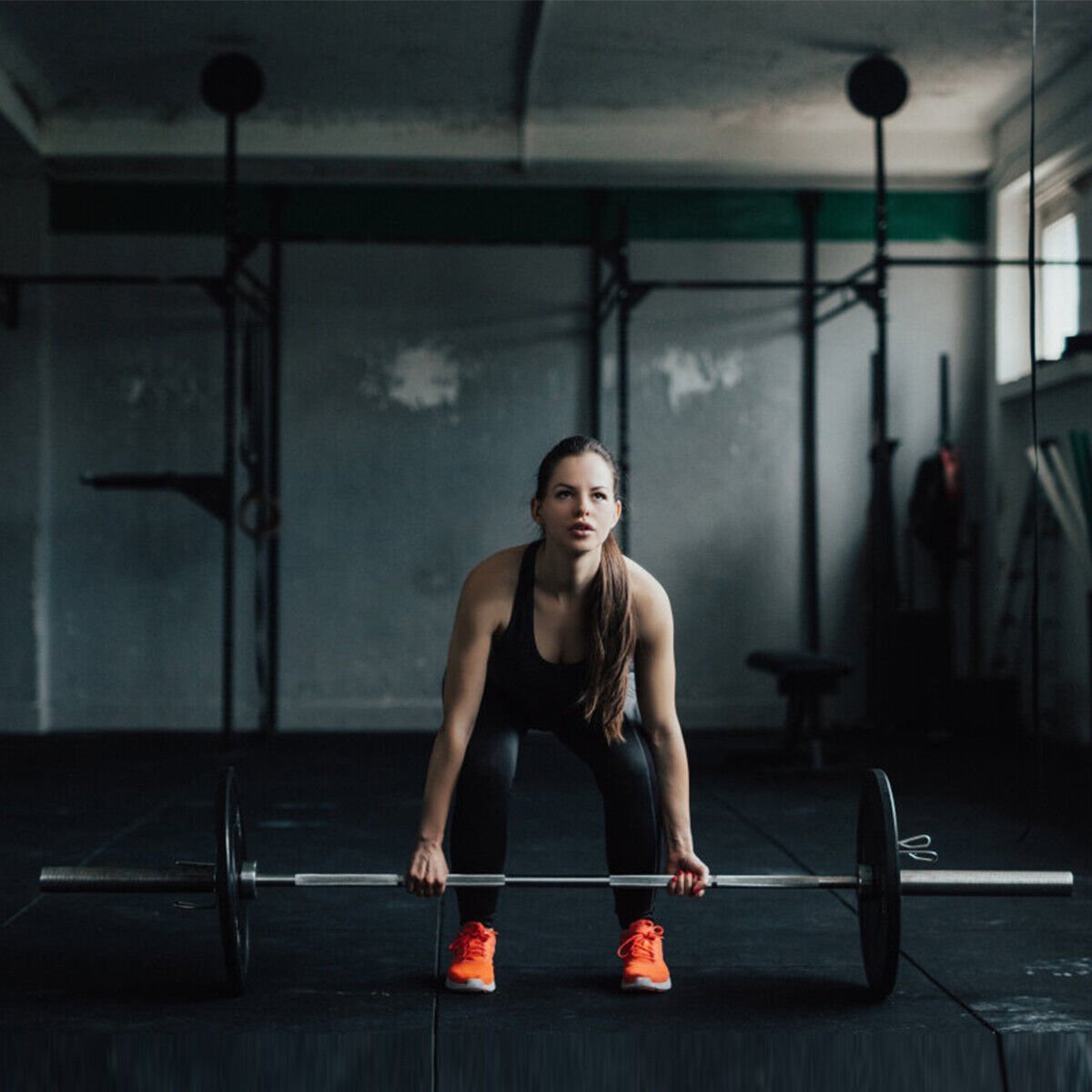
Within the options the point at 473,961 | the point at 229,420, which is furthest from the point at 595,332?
the point at 473,961

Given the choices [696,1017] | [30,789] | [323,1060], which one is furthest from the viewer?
[30,789]

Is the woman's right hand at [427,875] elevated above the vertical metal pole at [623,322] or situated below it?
below

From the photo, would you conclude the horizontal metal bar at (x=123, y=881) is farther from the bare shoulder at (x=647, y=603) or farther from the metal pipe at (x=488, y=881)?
the bare shoulder at (x=647, y=603)

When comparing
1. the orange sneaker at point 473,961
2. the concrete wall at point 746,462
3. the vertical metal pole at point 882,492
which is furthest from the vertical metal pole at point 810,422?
the orange sneaker at point 473,961

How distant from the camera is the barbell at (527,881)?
2084mm

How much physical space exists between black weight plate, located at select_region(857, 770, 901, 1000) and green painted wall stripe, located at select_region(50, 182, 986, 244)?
13.4ft

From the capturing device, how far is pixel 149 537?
593 cm

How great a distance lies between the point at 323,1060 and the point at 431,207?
4.63 metres

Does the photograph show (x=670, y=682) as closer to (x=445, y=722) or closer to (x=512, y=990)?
(x=445, y=722)

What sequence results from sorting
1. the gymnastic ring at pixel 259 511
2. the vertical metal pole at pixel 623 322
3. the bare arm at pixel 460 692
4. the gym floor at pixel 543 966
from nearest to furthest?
the gym floor at pixel 543 966 < the bare arm at pixel 460 692 < the vertical metal pole at pixel 623 322 < the gymnastic ring at pixel 259 511

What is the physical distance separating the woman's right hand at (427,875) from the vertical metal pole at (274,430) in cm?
391

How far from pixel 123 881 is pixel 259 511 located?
3.53 metres

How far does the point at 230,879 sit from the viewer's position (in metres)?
2.07

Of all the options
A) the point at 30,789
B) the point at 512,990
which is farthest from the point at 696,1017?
the point at 30,789
